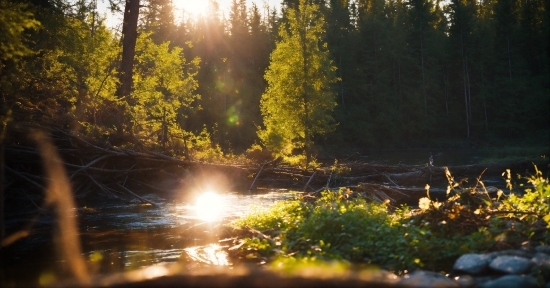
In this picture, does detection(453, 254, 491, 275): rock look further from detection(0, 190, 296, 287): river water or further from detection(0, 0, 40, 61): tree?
detection(0, 0, 40, 61): tree

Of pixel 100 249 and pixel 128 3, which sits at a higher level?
pixel 128 3

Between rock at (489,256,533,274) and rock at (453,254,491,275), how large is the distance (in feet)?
0.41

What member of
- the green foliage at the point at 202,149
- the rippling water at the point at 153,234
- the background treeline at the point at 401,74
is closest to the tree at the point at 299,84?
the green foliage at the point at 202,149

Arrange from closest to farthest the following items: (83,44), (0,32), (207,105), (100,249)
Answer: (0,32) < (100,249) < (83,44) < (207,105)

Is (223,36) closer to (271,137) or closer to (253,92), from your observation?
(253,92)

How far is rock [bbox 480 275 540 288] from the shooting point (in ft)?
19.7

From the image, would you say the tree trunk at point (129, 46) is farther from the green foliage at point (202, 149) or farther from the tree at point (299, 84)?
the tree at point (299, 84)

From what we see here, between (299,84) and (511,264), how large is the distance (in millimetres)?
25206

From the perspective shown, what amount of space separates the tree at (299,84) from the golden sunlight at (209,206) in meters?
12.1

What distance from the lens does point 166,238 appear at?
11.6 meters

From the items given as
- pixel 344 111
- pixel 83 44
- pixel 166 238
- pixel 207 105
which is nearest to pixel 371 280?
pixel 166 238

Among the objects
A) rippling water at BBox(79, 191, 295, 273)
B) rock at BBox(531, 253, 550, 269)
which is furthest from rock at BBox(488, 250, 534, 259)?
rippling water at BBox(79, 191, 295, 273)

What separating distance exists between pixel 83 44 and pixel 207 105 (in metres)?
33.1

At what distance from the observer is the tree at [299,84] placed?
31.2 metres
